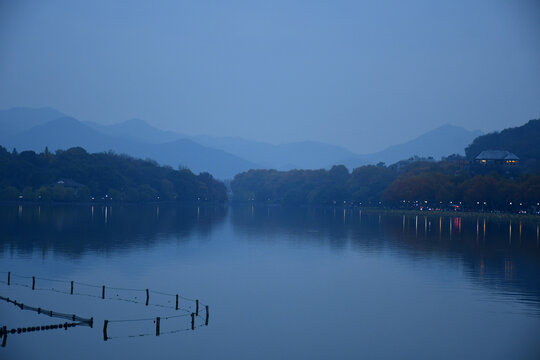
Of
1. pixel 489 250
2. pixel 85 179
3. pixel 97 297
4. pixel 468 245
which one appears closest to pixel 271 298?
pixel 97 297

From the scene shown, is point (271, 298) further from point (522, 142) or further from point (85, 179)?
point (522, 142)

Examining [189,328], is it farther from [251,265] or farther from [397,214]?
A: [397,214]

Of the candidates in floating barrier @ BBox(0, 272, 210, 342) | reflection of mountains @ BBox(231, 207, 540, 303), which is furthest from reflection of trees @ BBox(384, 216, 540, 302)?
floating barrier @ BBox(0, 272, 210, 342)

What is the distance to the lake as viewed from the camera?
82.8ft

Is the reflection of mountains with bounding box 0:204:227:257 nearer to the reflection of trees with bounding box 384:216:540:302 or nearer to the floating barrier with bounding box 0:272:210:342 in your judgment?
the floating barrier with bounding box 0:272:210:342

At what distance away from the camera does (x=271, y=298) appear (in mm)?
34594

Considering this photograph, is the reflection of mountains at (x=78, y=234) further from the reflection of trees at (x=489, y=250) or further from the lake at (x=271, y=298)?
the reflection of trees at (x=489, y=250)

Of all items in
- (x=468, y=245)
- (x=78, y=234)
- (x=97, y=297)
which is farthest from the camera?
(x=78, y=234)

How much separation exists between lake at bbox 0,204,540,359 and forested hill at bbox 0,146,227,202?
7570 cm

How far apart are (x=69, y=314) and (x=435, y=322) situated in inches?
711

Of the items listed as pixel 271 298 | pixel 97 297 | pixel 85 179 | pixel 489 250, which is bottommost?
pixel 271 298

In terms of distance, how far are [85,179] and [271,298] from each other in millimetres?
123526

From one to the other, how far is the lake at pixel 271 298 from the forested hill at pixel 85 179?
7570cm

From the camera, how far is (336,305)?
1310 inches
